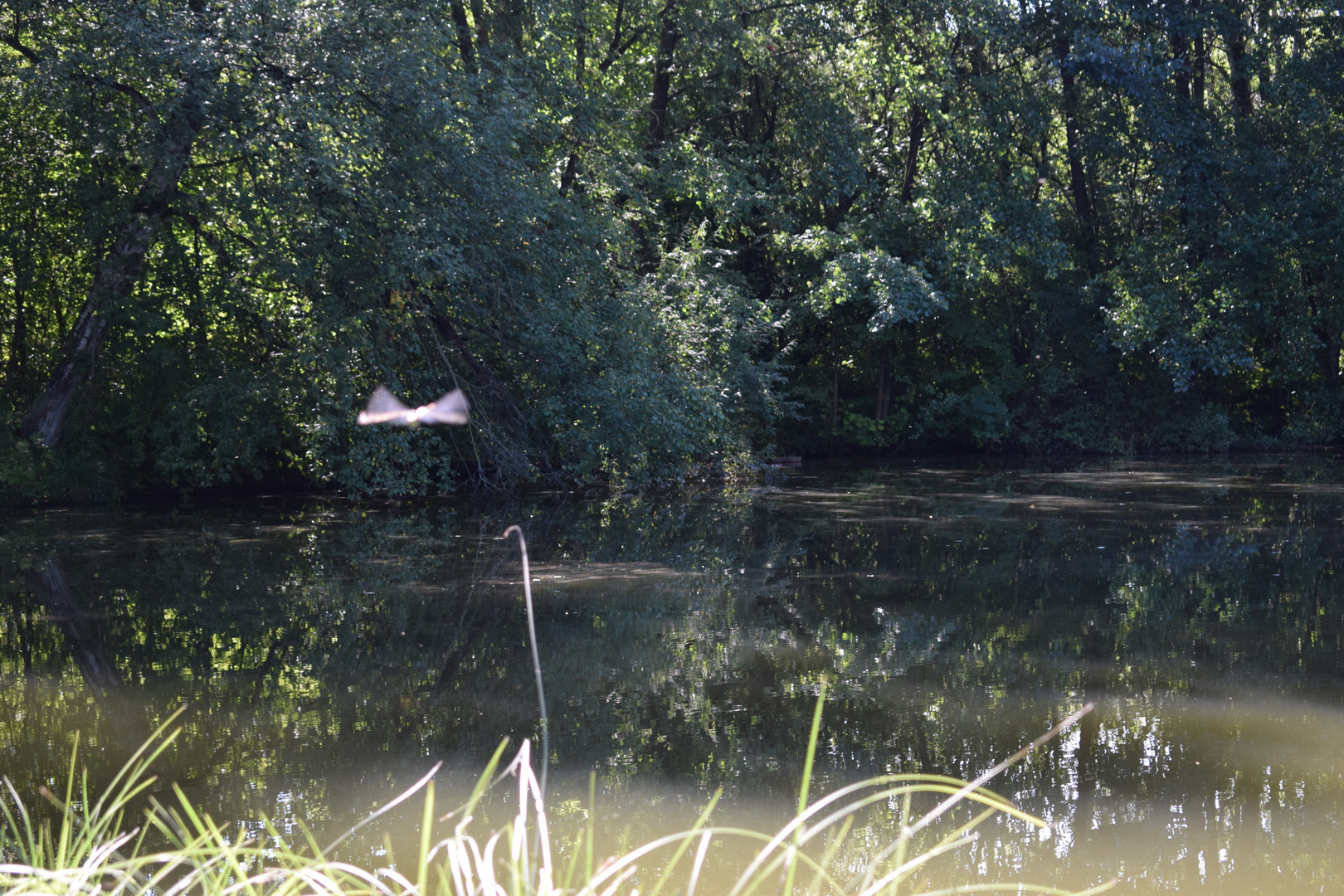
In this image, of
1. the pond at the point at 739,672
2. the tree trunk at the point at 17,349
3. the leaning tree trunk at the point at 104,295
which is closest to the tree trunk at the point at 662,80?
the leaning tree trunk at the point at 104,295

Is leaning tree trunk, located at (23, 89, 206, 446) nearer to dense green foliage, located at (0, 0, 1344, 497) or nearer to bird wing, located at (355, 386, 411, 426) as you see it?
dense green foliage, located at (0, 0, 1344, 497)

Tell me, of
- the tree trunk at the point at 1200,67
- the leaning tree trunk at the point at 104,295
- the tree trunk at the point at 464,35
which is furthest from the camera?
the tree trunk at the point at 1200,67

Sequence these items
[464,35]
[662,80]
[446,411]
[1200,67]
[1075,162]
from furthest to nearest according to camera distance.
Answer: [1075,162]
[1200,67]
[662,80]
[464,35]
[446,411]

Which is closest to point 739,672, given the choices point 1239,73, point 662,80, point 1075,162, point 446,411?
point 446,411

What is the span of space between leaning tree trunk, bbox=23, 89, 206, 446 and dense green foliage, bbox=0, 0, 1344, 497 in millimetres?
49

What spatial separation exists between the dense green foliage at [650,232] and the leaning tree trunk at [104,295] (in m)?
0.05

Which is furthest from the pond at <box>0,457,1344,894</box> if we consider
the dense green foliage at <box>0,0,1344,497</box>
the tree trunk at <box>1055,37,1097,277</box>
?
the tree trunk at <box>1055,37,1097,277</box>

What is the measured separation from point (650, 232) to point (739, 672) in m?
14.6

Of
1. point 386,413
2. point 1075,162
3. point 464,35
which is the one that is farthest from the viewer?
point 1075,162

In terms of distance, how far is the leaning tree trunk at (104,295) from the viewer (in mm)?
12375

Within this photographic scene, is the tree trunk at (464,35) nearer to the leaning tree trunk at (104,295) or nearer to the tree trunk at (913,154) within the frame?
the leaning tree trunk at (104,295)

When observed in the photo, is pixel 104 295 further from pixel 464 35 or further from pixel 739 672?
pixel 739 672

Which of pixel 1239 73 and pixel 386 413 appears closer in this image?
pixel 386 413

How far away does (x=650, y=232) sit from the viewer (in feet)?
62.6
